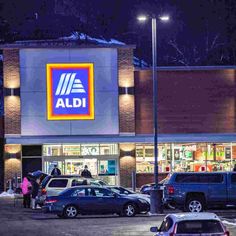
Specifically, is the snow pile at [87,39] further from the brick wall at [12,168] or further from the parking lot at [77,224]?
the parking lot at [77,224]

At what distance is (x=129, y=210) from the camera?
33406 millimetres

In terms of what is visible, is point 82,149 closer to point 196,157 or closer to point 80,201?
point 196,157

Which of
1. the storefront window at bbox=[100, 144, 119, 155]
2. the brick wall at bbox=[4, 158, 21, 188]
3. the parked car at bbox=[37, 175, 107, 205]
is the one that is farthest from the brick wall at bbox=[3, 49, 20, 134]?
the parked car at bbox=[37, 175, 107, 205]

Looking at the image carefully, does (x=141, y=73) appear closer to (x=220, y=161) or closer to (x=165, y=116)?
(x=165, y=116)

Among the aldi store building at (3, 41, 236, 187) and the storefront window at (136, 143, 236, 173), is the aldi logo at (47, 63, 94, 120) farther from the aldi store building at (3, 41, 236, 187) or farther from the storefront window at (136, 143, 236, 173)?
the storefront window at (136, 143, 236, 173)

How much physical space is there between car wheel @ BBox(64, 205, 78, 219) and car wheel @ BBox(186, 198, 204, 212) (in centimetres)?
490

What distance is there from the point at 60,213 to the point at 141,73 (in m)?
20.3

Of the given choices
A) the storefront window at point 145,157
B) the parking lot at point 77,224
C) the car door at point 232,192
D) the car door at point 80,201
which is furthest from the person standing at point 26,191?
the storefront window at point 145,157

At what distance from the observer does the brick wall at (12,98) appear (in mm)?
50812

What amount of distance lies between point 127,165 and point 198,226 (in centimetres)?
3473

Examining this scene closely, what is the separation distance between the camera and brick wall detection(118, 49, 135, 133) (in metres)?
51.2

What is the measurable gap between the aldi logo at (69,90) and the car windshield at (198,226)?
115ft

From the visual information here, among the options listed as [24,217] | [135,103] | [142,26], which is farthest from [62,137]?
[142,26]

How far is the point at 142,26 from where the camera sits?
9744cm
